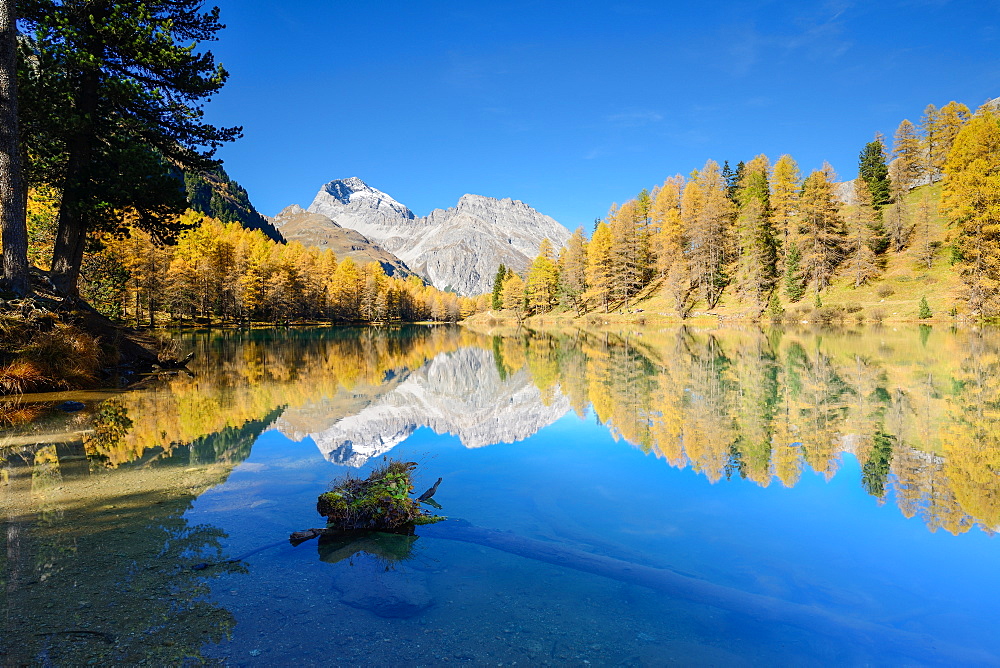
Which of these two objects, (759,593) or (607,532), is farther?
(607,532)

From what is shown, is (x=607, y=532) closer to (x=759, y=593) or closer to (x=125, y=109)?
(x=759, y=593)

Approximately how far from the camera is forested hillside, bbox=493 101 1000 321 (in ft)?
140

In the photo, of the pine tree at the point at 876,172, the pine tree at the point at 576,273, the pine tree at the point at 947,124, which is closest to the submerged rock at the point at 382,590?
the pine tree at the point at 576,273

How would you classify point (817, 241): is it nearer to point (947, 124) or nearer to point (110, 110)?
point (947, 124)

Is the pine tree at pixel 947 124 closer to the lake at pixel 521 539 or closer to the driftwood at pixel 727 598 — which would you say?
the lake at pixel 521 539

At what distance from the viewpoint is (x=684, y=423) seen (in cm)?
1188

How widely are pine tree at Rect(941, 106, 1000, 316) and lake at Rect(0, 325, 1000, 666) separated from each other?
3722cm

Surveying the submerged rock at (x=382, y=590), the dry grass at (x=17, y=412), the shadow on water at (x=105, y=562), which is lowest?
the submerged rock at (x=382, y=590)

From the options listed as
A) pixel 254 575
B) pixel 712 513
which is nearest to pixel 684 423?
pixel 712 513

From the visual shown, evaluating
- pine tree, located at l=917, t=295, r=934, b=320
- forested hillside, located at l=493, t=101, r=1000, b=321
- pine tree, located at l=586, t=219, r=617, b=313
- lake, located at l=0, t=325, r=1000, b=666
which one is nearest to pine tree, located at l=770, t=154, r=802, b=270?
forested hillside, located at l=493, t=101, r=1000, b=321

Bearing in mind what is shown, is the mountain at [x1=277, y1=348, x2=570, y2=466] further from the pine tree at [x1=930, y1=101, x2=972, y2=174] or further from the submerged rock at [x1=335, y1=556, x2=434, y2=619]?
the pine tree at [x1=930, y1=101, x2=972, y2=174]

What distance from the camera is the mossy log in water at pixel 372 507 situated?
5.90 m

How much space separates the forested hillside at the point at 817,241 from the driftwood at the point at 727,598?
163 feet

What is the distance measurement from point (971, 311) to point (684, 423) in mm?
47903
